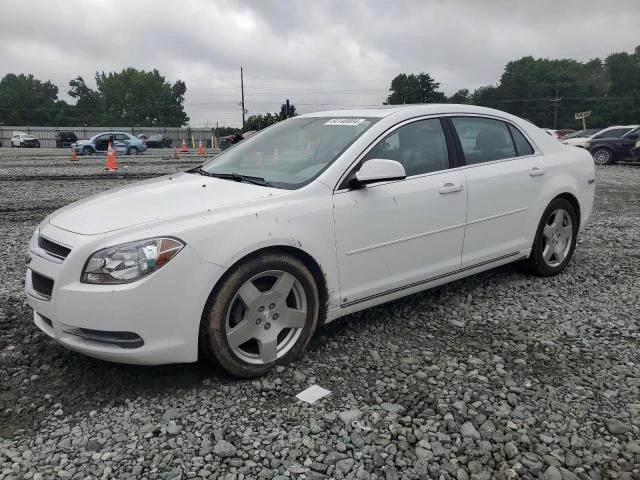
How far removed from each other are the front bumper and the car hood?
0.66 ft

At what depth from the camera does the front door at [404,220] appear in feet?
11.5

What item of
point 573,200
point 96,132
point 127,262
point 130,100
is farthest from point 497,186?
point 130,100

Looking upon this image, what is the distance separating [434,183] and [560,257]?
1974mm

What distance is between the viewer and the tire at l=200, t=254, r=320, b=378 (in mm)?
2977

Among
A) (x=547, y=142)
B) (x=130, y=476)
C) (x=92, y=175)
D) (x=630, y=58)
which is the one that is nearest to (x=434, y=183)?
(x=547, y=142)

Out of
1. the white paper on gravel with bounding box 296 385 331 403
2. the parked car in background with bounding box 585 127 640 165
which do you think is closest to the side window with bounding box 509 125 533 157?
the white paper on gravel with bounding box 296 385 331 403

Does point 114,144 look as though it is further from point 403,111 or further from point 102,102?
point 102,102

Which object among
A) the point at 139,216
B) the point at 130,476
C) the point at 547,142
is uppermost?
the point at 547,142

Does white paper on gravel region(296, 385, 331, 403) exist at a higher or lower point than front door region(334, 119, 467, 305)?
lower

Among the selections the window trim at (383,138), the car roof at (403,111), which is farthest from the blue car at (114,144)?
the window trim at (383,138)

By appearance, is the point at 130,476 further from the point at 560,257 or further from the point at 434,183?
the point at 560,257

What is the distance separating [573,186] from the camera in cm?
507

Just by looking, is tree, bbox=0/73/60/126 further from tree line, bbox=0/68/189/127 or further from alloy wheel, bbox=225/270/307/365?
alloy wheel, bbox=225/270/307/365

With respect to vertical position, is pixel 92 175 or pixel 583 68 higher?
pixel 583 68
